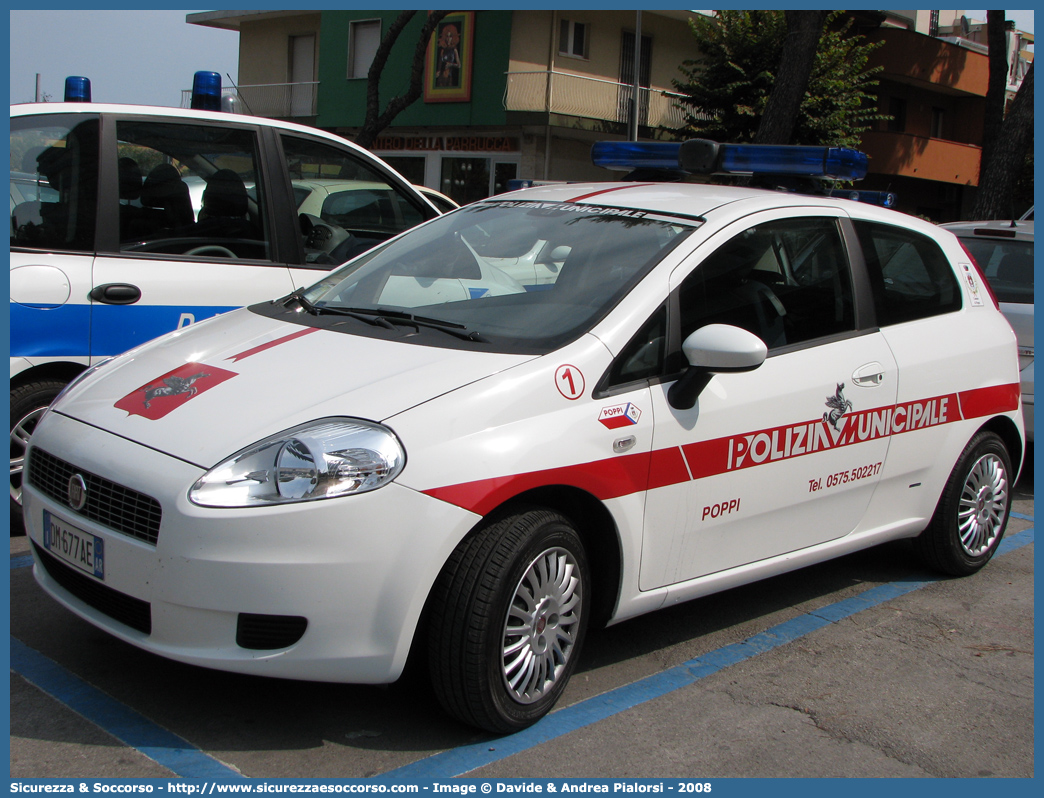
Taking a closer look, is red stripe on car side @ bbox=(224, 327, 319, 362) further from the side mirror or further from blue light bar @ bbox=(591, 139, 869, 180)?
blue light bar @ bbox=(591, 139, 869, 180)

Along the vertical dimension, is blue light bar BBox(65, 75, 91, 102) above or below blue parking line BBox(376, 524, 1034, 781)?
above

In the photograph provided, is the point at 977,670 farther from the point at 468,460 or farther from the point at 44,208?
the point at 44,208

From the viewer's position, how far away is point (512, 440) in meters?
2.99

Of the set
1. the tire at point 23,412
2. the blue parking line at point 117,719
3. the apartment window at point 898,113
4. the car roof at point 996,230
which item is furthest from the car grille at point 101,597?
the apartment window at point 898,113

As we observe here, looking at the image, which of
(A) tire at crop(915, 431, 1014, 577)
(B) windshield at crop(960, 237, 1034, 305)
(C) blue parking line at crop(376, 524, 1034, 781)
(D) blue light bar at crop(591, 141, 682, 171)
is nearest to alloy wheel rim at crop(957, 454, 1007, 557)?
(A) tire at crop(915, 431, 1014, 577)

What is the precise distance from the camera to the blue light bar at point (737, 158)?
4.83 m

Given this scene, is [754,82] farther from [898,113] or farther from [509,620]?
[509,620]

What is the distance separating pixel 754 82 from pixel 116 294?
21614mm

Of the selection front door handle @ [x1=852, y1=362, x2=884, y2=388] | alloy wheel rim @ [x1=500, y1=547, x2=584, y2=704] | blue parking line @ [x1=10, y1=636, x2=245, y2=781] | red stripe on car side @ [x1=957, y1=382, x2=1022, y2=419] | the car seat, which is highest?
the car seat

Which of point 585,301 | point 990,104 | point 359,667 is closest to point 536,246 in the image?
point 585,301

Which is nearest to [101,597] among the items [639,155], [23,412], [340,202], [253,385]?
[253,385]

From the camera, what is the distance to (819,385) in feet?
12.7

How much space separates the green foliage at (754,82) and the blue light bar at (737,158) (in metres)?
18.8

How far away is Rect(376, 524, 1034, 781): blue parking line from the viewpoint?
292cm
